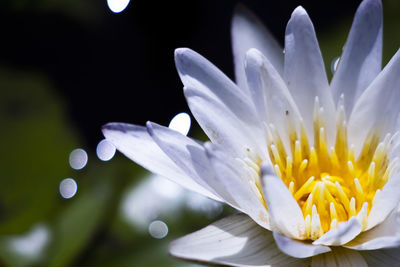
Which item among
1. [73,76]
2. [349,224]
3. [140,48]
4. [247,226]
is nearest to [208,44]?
[140,48]

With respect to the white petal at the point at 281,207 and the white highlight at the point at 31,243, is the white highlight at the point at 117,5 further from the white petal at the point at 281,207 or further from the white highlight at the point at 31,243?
the white petal at the point at 281,207

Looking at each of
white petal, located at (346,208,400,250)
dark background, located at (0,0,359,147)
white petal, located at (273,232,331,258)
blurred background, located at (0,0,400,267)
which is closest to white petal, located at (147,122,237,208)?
white petal, located at (273,232,331,258)

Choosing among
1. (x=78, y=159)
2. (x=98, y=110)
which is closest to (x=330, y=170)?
(x=78, y=159)

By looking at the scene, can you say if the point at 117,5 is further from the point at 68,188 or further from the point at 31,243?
the point at 31,243

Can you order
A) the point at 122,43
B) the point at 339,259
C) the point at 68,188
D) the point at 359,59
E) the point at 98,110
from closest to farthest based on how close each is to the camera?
the point at 339,259 → the point at 359,59 → the point at 68,188 → the point at 98,110 → the point at 122,43

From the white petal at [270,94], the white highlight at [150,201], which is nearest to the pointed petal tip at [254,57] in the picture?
the white petal at [270,94]

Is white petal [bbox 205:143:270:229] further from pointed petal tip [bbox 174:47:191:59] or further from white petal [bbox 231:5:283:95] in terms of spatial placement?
white petal [bbox 231:5:283:95]

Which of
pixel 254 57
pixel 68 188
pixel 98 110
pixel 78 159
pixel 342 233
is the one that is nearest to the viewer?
pixel 342 233

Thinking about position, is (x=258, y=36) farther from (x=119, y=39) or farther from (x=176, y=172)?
(x=119, y=39)
